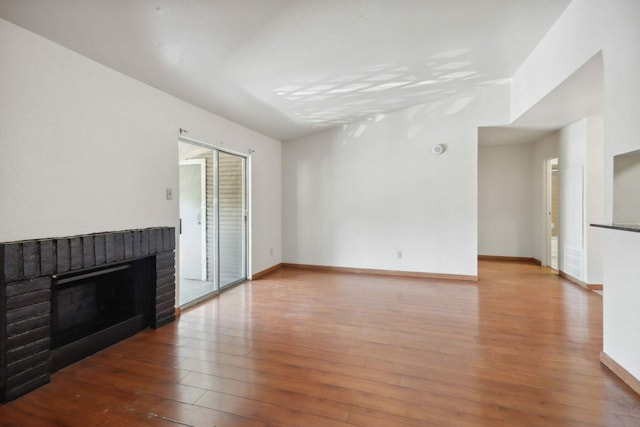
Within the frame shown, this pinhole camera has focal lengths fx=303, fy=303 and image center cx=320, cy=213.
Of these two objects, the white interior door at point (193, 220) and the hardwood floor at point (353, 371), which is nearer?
the hardwood floor at point (353, 371)

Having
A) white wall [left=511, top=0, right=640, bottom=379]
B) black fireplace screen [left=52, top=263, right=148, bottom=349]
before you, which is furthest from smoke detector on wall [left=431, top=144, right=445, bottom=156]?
black fireplace screen [left=52, top=263, right=148, bottom=349]

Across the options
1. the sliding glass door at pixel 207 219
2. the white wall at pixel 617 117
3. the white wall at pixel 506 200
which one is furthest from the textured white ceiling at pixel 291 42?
the white wall at pixel 506 200

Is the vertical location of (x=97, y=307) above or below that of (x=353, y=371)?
above

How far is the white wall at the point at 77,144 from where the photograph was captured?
80.0 inches

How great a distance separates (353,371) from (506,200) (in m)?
6.02

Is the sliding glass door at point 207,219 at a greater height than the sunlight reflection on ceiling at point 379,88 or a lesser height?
lesser

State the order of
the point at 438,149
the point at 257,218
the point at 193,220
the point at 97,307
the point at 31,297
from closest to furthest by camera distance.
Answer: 1. the point at 31,297
2. the point at 97,307
3. the point at 193,220
4. the point at 438,149
5. the point at 257,218

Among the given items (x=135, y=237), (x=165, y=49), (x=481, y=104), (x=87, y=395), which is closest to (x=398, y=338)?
(x=87, y=395)

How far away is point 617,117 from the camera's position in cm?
213

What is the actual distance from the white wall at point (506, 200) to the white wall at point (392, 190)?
2378 mm

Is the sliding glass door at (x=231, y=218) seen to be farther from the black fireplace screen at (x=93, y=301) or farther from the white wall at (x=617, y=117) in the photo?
the white wall at (x=617, y=117)

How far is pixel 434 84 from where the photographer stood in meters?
4.14

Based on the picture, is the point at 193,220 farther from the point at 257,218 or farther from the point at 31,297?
the point at 31,297

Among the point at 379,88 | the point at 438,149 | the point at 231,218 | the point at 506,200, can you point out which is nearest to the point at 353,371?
the point at 231,218
